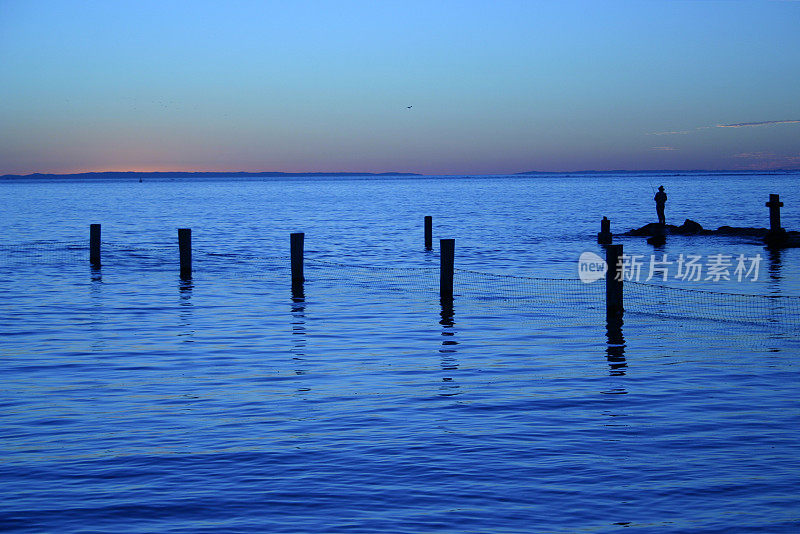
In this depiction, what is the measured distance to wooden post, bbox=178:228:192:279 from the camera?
27312mm

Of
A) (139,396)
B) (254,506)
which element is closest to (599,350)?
(139,396)

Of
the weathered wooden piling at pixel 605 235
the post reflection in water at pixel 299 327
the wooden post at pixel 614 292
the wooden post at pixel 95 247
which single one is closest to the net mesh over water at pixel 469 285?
the wooden post at pixel 95 247

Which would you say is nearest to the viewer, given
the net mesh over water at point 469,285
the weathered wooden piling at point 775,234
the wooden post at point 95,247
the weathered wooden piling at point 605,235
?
the net mesh over water at point 469,285

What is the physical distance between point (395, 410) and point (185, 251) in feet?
57.4

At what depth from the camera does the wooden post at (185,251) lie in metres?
27.3

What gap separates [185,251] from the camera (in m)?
27.7

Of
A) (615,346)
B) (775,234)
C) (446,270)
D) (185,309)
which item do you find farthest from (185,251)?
(775,234)

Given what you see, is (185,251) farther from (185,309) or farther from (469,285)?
(469,285)

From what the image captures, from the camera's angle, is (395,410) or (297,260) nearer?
(395,410)

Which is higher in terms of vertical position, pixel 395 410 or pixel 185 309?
pixel 185 309

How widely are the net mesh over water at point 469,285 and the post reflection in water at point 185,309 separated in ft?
8.47

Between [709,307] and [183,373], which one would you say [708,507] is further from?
[709,307]

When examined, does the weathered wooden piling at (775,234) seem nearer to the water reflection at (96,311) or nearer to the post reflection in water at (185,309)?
the post reflection in water at (185,309)

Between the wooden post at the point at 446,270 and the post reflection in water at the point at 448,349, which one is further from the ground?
the wooden post at the point at 446,270
